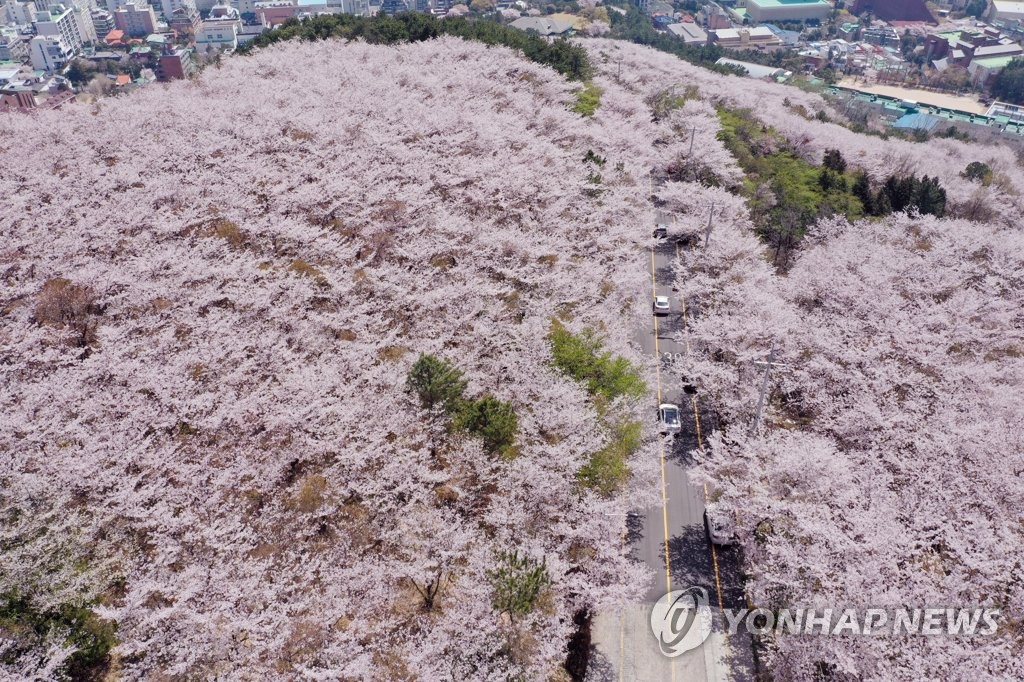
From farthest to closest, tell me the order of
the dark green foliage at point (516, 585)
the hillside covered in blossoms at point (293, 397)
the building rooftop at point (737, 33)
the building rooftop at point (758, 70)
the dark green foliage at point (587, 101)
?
the building rooftop at point (737, 33)
the building rooftop at point (758, 70)
the dark green foliage at point (587, 101)
the dark green foliage at point (516, 585)
the hillside covered in blossoms at point (293, 397)

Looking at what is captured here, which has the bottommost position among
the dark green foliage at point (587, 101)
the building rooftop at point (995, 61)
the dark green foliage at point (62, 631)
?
the dark green foliage at point (62, 631)

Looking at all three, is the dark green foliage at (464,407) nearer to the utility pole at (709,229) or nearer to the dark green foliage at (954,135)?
the utility pole at (709,229)

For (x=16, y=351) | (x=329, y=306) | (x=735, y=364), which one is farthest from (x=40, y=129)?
(x=735, y=364)

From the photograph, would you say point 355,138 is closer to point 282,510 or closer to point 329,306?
point 329,306

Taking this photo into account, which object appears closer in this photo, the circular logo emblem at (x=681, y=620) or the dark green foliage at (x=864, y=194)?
the circular logo emblem at (x=681, y=620)

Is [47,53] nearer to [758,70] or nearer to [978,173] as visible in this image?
[758,70]

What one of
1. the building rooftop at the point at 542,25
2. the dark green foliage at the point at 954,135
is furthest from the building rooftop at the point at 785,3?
the dark green foliage at the point at 954,135

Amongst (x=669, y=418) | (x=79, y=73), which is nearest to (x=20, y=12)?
(x=79, y=73)
